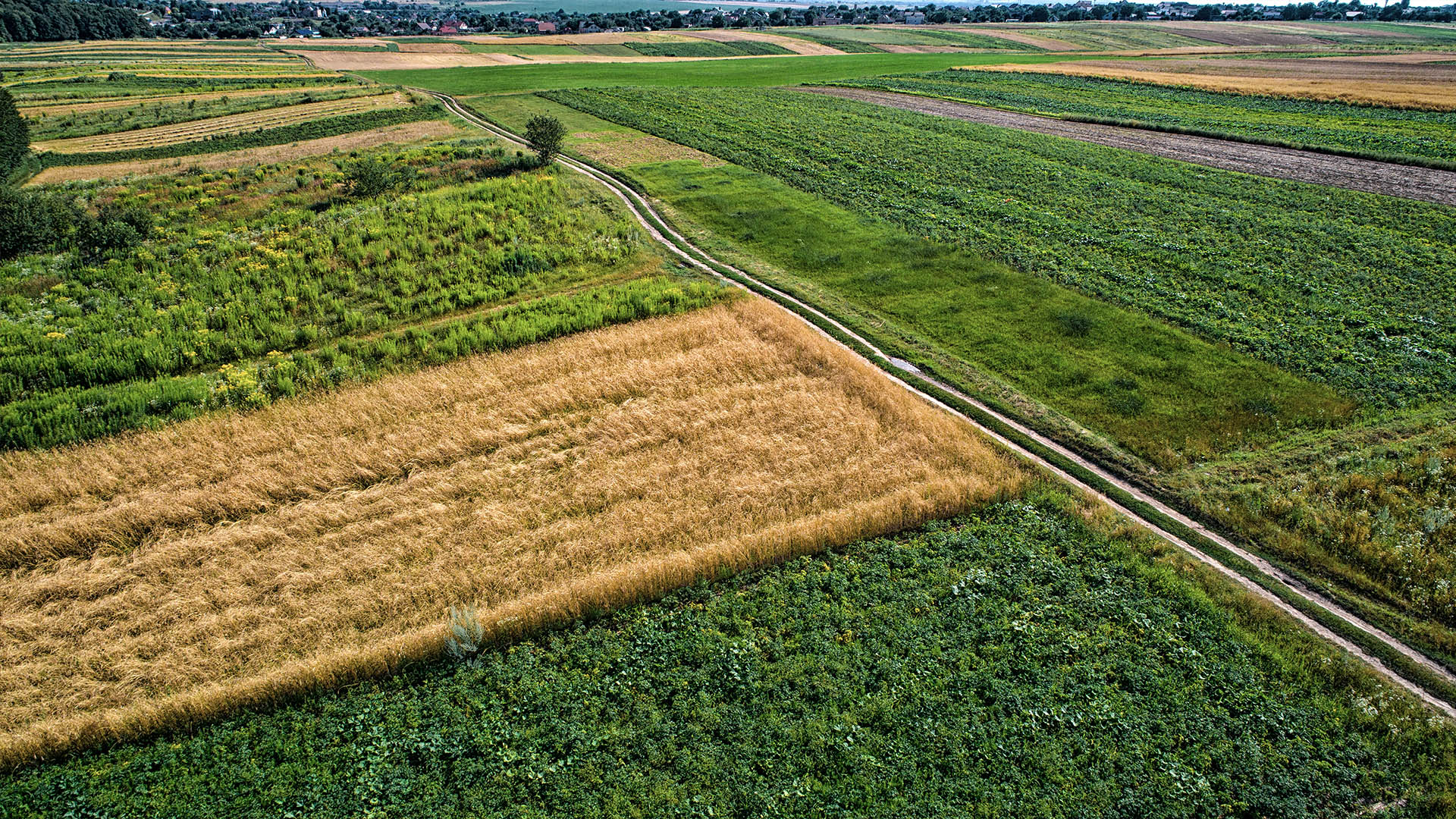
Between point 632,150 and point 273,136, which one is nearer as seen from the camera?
point 632,150

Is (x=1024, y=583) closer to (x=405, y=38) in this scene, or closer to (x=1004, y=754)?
(x=1004, y=754)

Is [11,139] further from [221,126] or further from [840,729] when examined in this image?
[840,729]

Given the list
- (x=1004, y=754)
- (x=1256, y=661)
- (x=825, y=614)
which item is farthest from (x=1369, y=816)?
(x=825, y=614)

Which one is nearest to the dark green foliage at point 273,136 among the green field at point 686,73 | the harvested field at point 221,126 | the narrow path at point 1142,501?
the harvested field at point 221,126

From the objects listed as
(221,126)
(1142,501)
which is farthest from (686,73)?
(1142,501)

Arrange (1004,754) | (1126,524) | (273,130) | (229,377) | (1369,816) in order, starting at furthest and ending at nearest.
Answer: (273,130) < (229,377) < (1126,524) < (1004,754) < (1369,816)

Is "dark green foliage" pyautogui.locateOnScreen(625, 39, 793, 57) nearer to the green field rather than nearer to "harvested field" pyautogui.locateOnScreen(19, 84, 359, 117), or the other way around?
the green field
